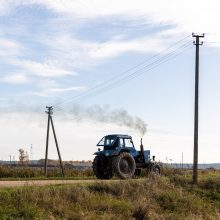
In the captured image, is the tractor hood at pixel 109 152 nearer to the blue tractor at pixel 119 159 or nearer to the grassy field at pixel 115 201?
the blue tractor at pixel 119 159

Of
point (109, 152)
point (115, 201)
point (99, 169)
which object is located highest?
point (109, 152)

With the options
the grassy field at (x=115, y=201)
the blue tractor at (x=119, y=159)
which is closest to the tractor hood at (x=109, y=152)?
the blue tractor at (x=119, y=159)

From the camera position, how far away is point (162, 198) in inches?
1061

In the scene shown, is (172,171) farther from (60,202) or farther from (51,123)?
(60,202)

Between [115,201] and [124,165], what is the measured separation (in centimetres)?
783

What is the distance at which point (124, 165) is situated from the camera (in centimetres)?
3216

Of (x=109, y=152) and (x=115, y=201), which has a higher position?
(x=109, y=152)

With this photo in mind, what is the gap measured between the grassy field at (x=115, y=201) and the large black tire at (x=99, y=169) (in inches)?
163

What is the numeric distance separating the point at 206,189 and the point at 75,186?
9.36m

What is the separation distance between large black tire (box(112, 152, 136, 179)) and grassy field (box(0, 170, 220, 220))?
252 centimetres

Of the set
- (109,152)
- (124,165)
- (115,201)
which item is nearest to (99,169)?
(109,152)

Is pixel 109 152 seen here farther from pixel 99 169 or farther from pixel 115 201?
pixel 115 201

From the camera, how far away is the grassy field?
21297 mm

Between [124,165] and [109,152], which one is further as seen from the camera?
[109,152]
